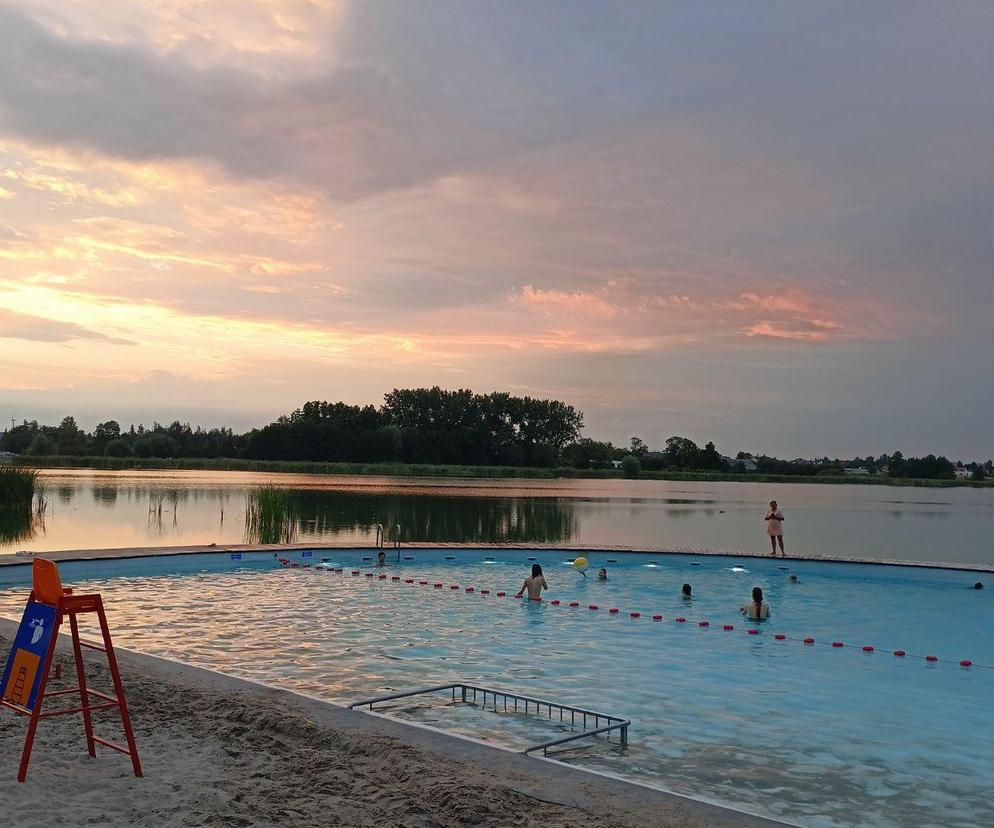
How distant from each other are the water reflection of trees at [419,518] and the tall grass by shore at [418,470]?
35.6 meters

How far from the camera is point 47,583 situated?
5031mm

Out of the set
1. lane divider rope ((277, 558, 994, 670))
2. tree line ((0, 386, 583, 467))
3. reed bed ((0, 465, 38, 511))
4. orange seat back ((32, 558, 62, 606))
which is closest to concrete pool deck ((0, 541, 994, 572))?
lane divider rope ((277, 558, 994, 670))

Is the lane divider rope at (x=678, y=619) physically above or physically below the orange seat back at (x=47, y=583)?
below

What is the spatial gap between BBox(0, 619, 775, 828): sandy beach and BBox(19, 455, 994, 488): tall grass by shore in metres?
65.8

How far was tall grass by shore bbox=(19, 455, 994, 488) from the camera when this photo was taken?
7135 cm

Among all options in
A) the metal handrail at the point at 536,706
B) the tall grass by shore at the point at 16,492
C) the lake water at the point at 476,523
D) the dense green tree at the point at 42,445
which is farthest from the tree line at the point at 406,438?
the metal handrail at the point at 536,706

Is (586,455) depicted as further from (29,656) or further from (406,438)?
(29,656)

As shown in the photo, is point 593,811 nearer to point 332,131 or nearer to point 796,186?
point 332,131

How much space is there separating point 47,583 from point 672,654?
839 cm

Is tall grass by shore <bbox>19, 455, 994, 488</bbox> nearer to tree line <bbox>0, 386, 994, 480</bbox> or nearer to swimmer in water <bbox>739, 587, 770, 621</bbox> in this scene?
tree line <bbox>0, 386, 994, 480</bbox>

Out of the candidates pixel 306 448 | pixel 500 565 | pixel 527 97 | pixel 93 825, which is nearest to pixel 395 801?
pixel 93 825

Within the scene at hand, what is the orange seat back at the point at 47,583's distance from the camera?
4961 millimetres

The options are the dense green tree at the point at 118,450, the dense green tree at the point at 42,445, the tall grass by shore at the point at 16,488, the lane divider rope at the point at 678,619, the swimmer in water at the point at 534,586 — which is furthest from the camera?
the dense green tree at the point at 118,450

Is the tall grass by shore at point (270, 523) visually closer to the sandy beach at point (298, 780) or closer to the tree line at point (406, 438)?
the sandy beach at point (298, 780)
